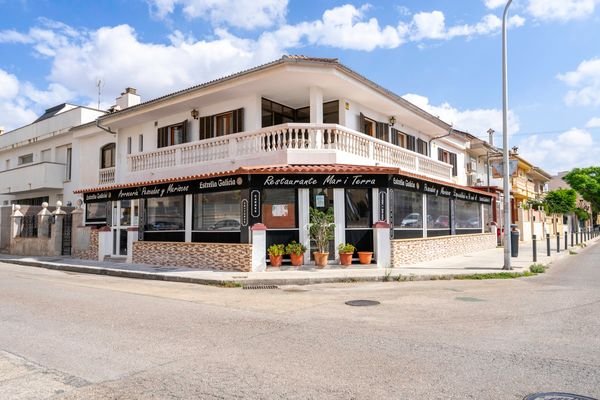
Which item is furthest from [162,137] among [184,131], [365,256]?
[365,256]

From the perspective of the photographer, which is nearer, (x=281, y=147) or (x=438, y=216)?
(x=281, y=147)

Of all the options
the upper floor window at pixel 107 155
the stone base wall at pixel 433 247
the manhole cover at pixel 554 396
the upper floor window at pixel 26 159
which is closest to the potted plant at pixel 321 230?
the stone base wall at pixel 433 247

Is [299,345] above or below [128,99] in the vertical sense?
below

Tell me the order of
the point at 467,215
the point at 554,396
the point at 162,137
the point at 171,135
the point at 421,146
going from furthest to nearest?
the point at 421,146, the point at 467,215, the point at 162,137, the point at 171,135, the point at 554,396

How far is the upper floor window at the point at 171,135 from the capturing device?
1920cm

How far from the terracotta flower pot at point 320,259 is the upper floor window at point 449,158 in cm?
1458

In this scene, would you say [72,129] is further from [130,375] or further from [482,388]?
[482,388]

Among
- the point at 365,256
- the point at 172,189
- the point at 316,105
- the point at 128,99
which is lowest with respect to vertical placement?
the point at 365,256

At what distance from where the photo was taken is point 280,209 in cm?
1473

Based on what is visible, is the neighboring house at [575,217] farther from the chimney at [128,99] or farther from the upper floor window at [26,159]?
the upper floor window at [26,159]

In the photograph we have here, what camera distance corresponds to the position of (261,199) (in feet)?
47.0

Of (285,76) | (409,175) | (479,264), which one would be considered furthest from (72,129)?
(479,264)

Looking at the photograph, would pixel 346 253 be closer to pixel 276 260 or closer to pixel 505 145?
pixel 276 260

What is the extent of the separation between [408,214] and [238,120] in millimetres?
7530
